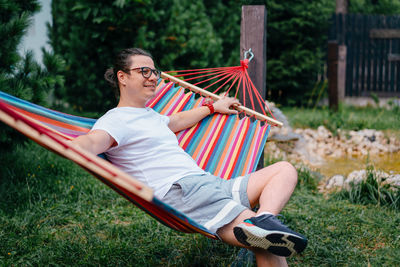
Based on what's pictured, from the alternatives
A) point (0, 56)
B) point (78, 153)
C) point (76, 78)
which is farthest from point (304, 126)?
point (78, 153)

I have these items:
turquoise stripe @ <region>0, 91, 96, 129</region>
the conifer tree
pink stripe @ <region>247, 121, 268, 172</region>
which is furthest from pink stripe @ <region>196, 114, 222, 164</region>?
Result: the conifer tree

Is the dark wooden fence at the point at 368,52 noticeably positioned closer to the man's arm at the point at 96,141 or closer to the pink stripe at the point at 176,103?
the pink stripe at the point at 176,103

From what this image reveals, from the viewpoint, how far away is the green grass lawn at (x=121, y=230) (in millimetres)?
2014

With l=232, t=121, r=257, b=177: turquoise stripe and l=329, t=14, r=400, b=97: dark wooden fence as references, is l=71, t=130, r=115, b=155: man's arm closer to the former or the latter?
l=232, t=121, r=257, b=177: turquoise stripe

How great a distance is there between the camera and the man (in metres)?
1.43

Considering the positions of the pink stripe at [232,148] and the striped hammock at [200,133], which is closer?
the striped hammock at [200,133]

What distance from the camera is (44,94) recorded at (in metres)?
2.88

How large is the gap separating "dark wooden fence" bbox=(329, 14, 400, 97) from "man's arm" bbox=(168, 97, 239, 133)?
21.9ft

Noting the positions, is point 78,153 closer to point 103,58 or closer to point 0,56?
point 0,56

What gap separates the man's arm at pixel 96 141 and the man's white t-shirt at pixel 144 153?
0.09ft

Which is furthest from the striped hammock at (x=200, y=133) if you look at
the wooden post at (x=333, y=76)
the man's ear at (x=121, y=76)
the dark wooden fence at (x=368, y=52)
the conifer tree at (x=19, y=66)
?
the dark wooden fence at (x=368, y=52)

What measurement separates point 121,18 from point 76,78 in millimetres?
903

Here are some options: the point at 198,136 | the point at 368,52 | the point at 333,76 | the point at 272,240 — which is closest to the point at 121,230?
the point at 198,136

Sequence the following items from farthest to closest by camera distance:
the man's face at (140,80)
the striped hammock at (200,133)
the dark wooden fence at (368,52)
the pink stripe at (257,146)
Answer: the dark wooden fence at (368,52) < the pink stripe at (257,146) < the man's face at (140,80) < the striped hammock at (200,133)
